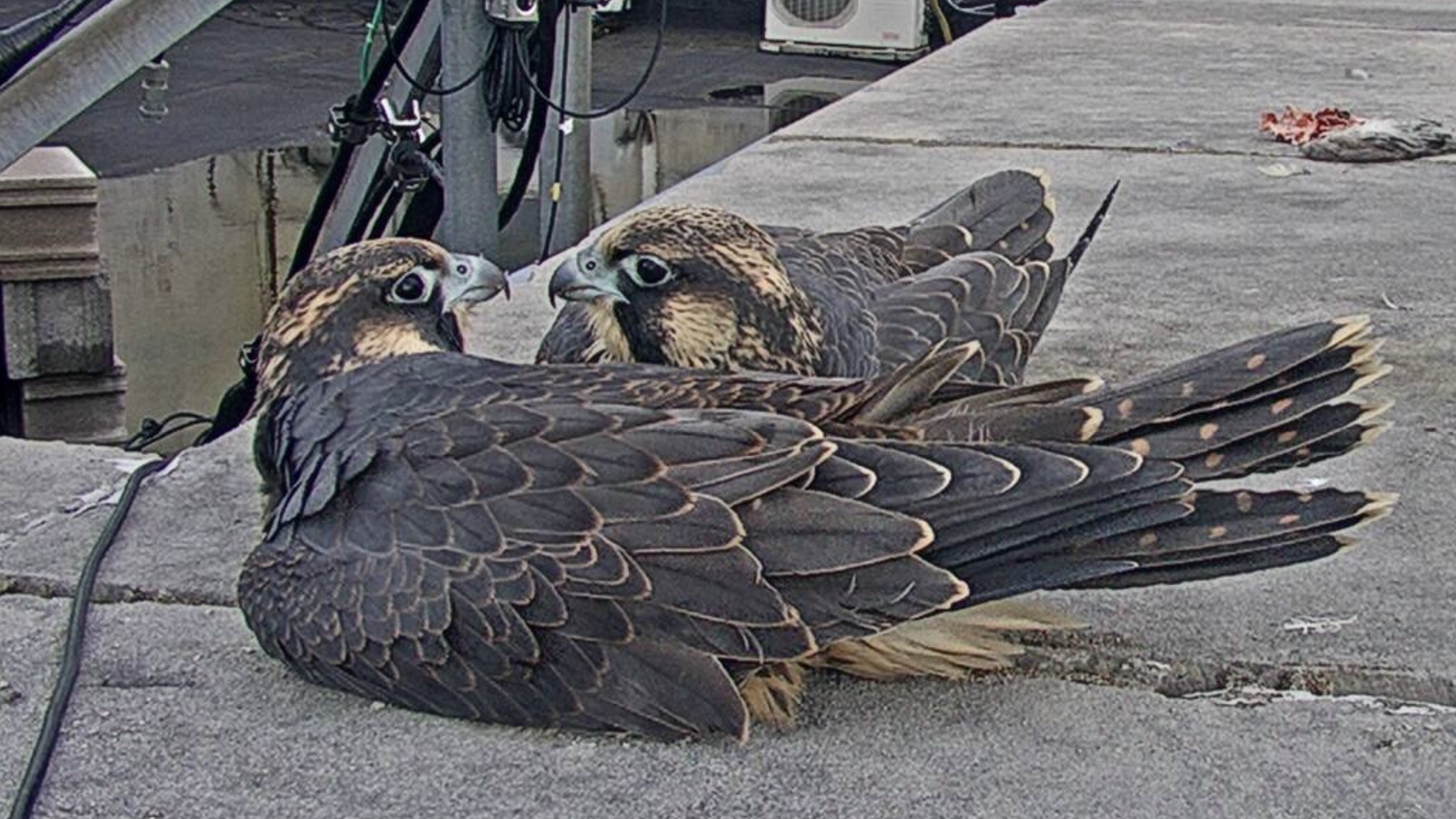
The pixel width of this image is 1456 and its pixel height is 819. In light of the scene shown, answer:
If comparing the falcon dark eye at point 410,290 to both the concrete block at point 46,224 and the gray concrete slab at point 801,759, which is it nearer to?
the gray concrete slab at point 801,759

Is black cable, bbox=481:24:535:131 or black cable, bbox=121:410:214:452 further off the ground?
black cable, bbox=481:24:535:131

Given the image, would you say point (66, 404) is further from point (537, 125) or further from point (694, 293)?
point (694, 293)

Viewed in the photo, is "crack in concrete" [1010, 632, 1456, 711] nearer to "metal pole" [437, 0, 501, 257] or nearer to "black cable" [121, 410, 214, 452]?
"metal pole" [437, 0, 501, 257]

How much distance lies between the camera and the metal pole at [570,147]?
7574 mm

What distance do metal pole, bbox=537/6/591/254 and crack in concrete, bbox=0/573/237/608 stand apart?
4.04 meters

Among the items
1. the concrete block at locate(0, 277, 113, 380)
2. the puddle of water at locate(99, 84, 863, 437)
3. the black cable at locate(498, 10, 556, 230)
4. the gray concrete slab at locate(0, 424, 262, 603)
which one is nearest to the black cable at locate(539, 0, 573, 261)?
the black cable at locate(498, 10, 556, 230)

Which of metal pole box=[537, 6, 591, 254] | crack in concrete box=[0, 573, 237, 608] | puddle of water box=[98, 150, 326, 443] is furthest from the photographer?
puddle of water box=[98, 150, 326, 443]

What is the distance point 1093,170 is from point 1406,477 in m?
3.11

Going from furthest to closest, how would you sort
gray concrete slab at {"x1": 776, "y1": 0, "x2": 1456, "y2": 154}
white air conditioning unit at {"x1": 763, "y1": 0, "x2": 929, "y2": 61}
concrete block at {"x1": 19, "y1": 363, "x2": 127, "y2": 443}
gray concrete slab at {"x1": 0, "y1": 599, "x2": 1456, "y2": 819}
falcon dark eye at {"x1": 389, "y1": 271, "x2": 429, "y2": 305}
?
white air conditioning unit at {"x1": 763, "y1": 0, "x2": 929, "y2": 61} → gray concrete slab at {"x1": 776, "y1": 0, "x2": 1456, "y2": 154} → concrete block at {"x1": 19, "y1": 363, "x2": 127, "y2": 443} → falcon dark eye at {"x1": 389, "y1": 271, "x2": 429, "y2": 305} → gray concrete slab at {"x1": 0, "y1": 599, "x2": 1456, "y2": 819}

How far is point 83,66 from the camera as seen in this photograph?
4746 millimetres

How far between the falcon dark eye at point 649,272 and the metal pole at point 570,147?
365cm

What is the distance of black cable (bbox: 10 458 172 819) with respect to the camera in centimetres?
259

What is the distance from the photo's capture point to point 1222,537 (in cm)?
265

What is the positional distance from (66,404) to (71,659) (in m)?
4.60
